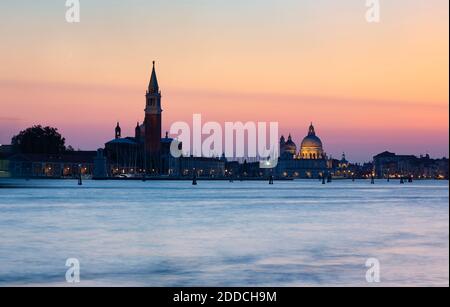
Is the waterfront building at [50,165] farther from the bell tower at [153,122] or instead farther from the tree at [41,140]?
the bell tower at [153,122]

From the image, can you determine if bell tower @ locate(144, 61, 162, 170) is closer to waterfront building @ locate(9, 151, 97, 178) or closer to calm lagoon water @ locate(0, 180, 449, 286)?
waterfront building @ locate(9, 151, 97, 178)

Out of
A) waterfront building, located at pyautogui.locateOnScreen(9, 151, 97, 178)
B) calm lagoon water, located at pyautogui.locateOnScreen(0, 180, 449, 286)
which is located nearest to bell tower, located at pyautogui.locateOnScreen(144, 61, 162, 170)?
waterfront building, located at pyautogui.locateOnScreen(9, 151, 97, 178)

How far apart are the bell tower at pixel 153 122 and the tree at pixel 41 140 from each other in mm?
19330

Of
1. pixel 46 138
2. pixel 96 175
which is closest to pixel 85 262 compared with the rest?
pixel 46 138

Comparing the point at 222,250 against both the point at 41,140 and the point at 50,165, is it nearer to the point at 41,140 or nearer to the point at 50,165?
the point at 41,140

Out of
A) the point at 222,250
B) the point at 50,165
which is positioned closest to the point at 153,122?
the point at 50,165

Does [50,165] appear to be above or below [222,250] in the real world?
above

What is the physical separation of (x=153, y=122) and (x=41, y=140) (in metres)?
26.0

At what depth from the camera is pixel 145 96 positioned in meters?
170

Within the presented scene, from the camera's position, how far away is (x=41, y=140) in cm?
14675

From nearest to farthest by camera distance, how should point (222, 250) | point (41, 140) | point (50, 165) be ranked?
point (222, 250), point (41, 140), point (50, 165)
